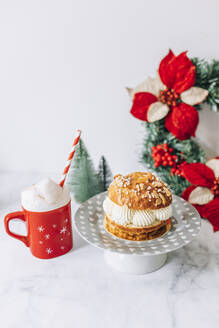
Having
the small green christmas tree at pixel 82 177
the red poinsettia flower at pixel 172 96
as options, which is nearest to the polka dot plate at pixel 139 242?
the small green christmas tree at pixel 82 177

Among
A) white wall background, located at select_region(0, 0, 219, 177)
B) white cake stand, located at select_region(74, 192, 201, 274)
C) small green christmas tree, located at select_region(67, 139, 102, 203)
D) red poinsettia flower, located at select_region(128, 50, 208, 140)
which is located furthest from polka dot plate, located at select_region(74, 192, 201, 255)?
white wall background, located at select_region(0, 0, 219, 177)

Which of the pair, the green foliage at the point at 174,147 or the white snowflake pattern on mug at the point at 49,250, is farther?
the green foliage at the point at 174,147

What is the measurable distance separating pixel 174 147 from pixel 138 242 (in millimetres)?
376

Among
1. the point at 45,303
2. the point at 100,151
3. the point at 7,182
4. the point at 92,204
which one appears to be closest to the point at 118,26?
the point at 100,151

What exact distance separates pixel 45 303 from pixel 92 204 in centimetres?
29

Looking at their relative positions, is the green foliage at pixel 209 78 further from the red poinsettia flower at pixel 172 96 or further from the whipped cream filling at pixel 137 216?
the whipped cream filling at pixel 137 216

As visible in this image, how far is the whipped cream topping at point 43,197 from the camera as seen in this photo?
784 mm

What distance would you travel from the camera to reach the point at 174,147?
1.07m

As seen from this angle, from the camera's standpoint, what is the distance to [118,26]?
1.06 m

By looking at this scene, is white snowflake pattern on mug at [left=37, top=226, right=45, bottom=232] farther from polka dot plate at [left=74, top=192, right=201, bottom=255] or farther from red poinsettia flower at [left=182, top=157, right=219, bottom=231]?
red poinsettia flower at [left=182, top=157, right=219, bottom=231]

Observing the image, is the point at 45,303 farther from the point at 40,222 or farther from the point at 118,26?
the point at 118,26

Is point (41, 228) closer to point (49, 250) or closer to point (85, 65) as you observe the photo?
point (49, 250)

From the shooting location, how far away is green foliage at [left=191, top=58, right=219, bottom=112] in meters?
0.99

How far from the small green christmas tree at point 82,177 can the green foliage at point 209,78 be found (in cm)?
39
